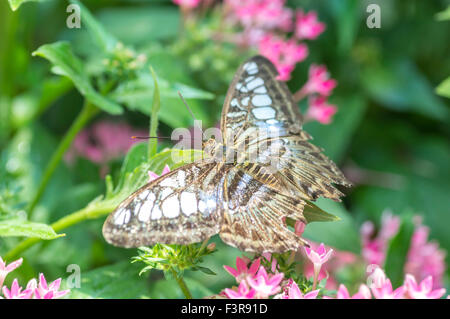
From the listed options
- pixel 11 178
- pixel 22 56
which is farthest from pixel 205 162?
pixel 22 56

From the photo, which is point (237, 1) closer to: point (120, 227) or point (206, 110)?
point (206, 110)

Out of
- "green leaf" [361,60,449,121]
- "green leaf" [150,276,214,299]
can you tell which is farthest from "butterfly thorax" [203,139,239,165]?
"green leaf" [361,60,449,121]

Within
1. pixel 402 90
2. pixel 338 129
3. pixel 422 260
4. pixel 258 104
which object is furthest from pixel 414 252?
pixel 258 104

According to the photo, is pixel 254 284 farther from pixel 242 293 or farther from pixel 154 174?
pixel 154 174

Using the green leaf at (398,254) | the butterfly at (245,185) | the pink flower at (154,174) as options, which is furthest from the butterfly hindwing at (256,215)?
the green leaf at (398,254)

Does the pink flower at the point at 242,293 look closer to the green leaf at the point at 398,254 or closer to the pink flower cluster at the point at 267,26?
the green leaf at the point at 398,254

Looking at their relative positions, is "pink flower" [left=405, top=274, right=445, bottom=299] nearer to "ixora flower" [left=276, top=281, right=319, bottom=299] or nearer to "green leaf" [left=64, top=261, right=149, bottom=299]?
"ixora flower" [left=276, top=281, right=319, bottom=299]
